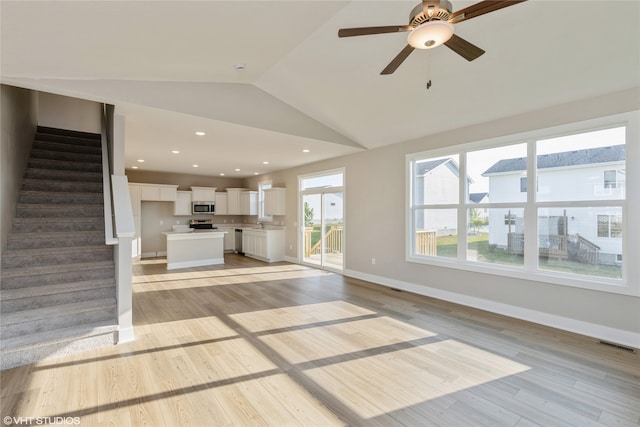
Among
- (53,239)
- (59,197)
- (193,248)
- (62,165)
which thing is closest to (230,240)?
(193,248)

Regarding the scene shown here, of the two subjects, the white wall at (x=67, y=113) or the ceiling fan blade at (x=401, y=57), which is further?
the white wall at (x=67, y=113)

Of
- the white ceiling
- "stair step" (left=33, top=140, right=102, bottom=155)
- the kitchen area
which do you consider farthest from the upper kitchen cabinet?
the white ceiling

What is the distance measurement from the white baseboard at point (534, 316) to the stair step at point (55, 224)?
484 cm

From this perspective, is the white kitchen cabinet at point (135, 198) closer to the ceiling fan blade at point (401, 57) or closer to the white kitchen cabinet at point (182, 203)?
the white kitchen cabinet at point (182, 203)

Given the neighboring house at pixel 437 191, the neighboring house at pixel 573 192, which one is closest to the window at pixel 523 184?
the neighboring house at pixel 573 192

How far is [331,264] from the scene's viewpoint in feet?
23.0

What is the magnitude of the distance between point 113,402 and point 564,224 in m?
4.90

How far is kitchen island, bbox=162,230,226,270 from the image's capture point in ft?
22.9

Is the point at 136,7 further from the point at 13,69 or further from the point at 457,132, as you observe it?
the point at 457,132

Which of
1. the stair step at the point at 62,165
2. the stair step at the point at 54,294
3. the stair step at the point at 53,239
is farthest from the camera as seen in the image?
the stair step at the point at 62,165

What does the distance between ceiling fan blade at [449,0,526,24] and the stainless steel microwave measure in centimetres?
878

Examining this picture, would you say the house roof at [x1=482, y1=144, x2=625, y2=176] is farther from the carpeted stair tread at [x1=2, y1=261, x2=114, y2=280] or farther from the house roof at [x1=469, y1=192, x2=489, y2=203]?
the carpeted stair tread at [x1=2, y1=261, x2=114, y2=280]

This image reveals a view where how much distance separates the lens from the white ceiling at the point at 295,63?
7.29 feet

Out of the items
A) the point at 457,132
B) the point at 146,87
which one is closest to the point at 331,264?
the point at 457,132
